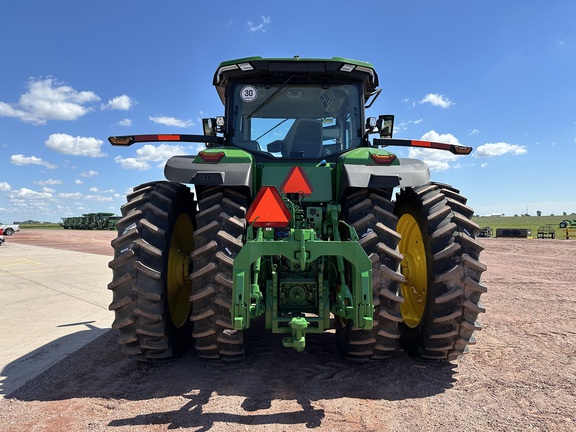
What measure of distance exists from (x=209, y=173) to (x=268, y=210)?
0.69 m

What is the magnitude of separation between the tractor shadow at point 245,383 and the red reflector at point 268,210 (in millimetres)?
1322

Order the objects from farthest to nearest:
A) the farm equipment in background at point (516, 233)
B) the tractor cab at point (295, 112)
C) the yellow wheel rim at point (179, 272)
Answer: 1. the farm equipment in background at point (516, 233)
2. the tractor cab at point (295, 112)
3. the yellow wheel rim at point (179, 272)

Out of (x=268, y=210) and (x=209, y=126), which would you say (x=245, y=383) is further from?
(x=209, y=126)

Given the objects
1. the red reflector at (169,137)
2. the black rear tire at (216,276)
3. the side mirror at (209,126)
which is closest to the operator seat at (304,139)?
the side mirror at (209,126)

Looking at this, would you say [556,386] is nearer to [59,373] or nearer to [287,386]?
[287,386]

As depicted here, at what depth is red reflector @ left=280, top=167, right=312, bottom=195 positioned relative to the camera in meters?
3.38

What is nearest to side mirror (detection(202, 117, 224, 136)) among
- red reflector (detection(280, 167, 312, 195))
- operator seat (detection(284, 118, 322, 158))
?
operator seat (detection(284, 118, 322, 158))

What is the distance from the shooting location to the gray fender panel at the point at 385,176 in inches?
130

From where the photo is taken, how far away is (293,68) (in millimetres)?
3975

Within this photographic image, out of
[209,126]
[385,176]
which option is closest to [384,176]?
[385,176]

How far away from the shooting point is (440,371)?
11.3ft

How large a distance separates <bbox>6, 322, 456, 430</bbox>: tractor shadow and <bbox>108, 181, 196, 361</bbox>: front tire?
31 centimetres

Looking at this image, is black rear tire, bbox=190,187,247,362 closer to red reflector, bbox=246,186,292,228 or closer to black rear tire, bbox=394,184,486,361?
red reflector, bbox=246,186,292,228

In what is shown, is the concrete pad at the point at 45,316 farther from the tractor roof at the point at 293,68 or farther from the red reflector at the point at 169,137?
the tractor roof at the point at 293,68
